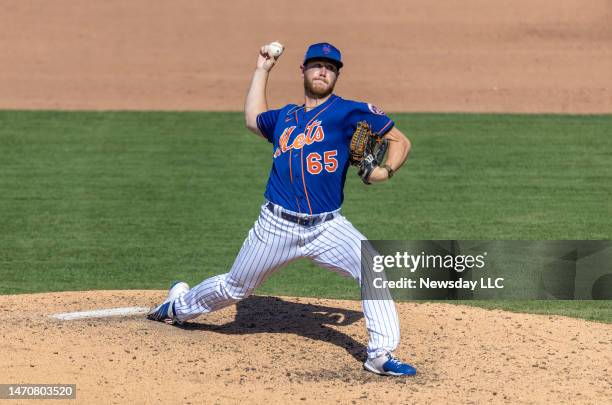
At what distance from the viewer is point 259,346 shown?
23.3 feet

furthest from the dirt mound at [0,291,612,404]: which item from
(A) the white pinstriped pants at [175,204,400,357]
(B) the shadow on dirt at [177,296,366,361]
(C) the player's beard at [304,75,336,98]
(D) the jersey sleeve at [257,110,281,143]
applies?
(C) the player's beard at [304,75,336,98]

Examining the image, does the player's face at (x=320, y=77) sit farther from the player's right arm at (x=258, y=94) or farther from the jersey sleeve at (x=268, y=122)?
the player's right arm at (x=258, y=94)

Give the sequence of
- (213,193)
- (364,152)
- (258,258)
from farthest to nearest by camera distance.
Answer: (213,193) → (258,258) → (364,152)

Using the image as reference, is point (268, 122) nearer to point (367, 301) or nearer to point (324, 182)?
point (324, 182)

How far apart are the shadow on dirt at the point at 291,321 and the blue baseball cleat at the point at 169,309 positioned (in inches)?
4.2

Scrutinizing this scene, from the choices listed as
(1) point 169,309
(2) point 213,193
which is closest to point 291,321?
(1) point 169,309

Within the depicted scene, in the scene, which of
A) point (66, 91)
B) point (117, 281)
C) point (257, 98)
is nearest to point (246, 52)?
point (66, 91)

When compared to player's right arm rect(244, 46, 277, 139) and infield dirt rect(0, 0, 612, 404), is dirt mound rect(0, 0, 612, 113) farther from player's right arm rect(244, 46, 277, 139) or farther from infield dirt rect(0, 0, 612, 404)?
player's right arm rect(244, 46, 277, 139)

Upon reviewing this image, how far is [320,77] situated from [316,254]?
40.8 inches

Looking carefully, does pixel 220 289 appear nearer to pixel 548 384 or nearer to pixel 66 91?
pixel 548 384

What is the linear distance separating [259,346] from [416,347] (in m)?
0.99

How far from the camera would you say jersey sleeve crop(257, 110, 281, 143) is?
22.7 ft

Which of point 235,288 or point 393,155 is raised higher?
point 393,155

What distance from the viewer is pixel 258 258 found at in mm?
6734
